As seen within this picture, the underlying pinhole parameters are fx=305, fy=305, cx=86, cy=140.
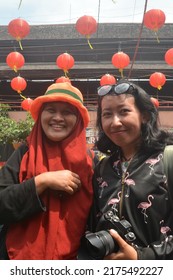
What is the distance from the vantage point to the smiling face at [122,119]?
49.1 inches

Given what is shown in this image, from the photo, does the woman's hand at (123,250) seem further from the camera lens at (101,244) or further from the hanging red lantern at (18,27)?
the hanging red lantern at (18,27)

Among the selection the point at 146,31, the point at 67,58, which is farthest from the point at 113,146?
the point at 146,31

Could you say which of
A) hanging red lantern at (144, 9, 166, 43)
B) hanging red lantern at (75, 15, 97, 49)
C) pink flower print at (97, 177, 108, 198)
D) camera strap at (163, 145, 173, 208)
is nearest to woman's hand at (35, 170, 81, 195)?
pink flower print at (97, 177, 108, 198)

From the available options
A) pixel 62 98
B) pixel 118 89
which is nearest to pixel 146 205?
pixel 118 89

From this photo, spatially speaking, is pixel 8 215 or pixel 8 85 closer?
pixel 8 215

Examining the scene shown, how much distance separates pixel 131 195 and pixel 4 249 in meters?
0.59

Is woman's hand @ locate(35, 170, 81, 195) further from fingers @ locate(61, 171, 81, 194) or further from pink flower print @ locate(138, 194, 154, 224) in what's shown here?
pink flower print @ locate(138, 194, 154, 224)

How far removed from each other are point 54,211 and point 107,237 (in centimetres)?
29

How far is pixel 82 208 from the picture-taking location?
128 cm

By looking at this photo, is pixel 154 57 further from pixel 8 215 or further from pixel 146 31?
pixel 8 215

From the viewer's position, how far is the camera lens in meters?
1.03

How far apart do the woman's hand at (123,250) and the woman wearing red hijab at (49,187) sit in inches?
9.2

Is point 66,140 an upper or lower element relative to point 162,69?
lower
